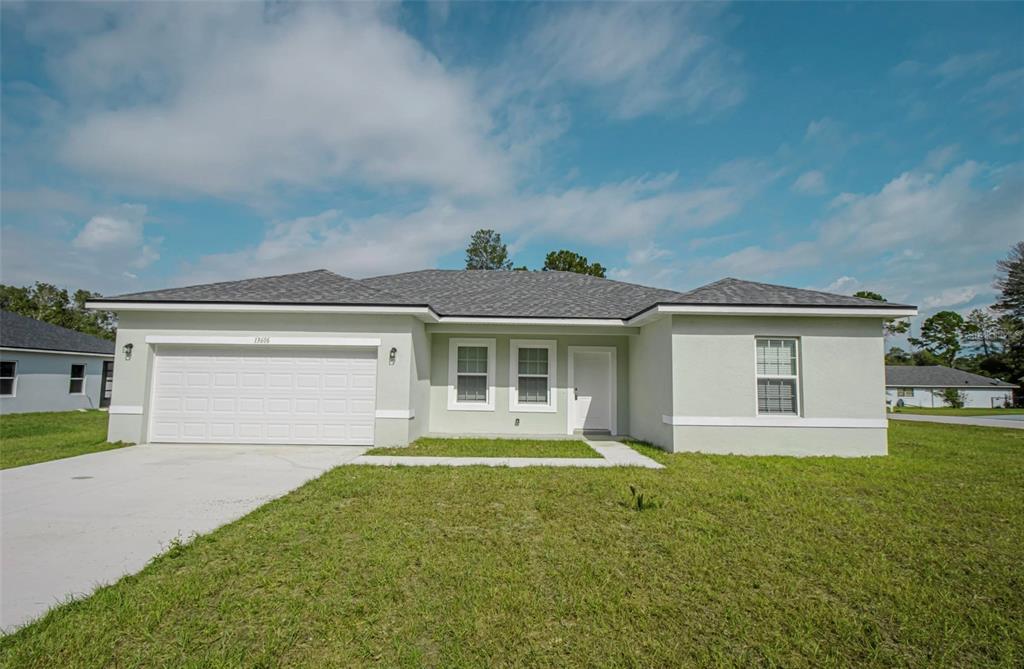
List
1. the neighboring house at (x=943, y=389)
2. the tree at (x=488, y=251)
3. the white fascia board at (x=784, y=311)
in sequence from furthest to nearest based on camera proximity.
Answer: the neighboring house at (x=943, y=389) < the tree at (x=488, y=251) < the white fascia board at (x=784, y=311)

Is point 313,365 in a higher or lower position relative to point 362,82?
lower

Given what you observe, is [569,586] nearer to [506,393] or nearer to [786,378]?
[786,378]

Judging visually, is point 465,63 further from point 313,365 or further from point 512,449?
point 512,449

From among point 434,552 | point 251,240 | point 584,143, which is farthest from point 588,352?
point 251,240

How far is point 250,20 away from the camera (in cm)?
880

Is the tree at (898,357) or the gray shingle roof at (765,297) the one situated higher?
the tree at (898,357)

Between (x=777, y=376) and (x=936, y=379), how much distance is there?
47433mm

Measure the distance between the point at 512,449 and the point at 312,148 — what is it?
32.3ft

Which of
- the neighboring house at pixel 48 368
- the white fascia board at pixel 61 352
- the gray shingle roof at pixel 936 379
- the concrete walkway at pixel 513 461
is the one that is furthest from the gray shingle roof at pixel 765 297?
the gray shingle roof at pixel 936 379

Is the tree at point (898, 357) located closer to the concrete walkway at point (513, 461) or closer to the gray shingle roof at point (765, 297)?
the gray shingle roof at point (765, 297)

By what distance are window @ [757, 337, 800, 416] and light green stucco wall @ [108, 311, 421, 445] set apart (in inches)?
298

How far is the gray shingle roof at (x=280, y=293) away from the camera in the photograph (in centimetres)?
1002

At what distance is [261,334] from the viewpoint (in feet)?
33.3

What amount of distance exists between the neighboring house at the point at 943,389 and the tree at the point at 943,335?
18.2 metres
